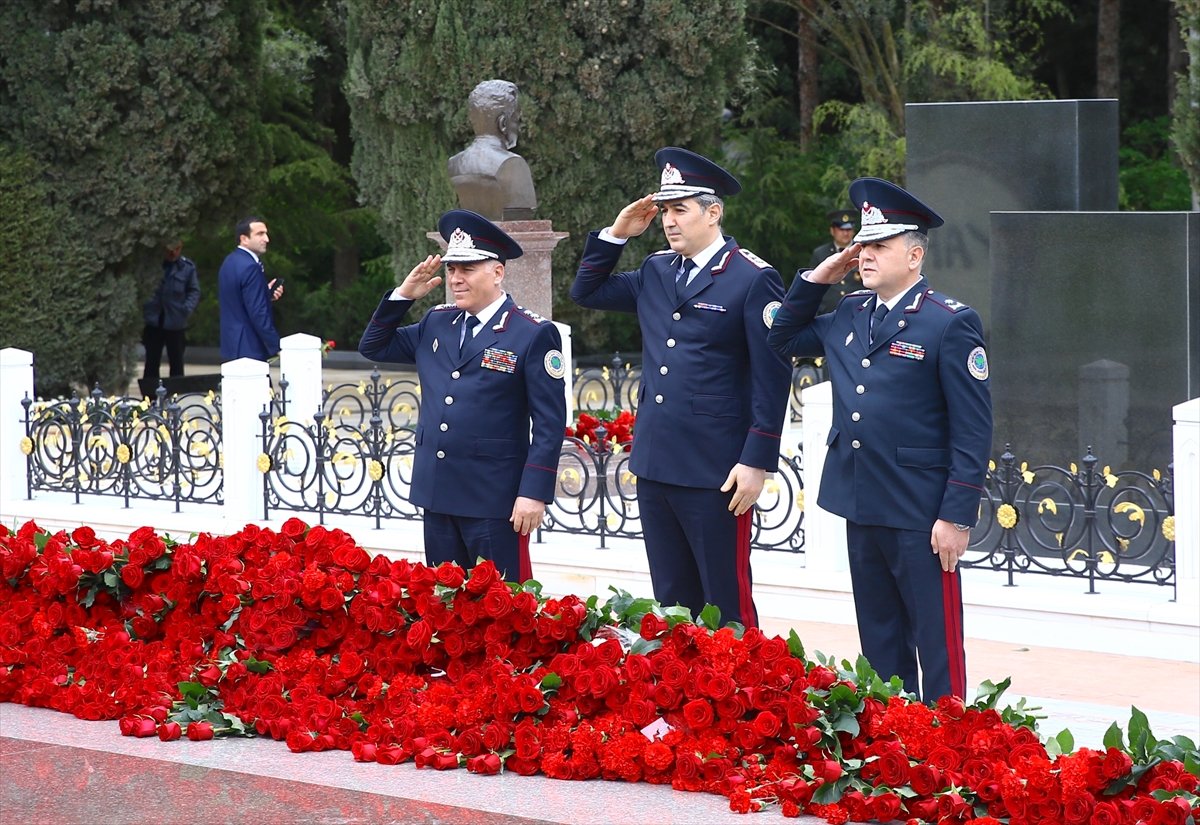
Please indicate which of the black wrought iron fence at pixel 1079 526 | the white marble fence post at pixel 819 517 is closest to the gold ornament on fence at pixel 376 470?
the white marble fence post at pixel 819 517

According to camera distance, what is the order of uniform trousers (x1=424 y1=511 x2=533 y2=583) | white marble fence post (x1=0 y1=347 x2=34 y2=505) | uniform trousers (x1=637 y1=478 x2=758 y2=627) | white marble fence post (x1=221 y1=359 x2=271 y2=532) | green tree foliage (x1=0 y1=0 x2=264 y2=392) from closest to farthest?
uniform trousers (x1=637 y1=478 x2=758 y2=627), uniform trousers (x1=424 y1=511 x2=533 y2=583), white marble fence post (x1=221 y1=359 x2=271 y2=532), white marble fence post (x1=0 y1=347 x2=34 y2=505), green tree foliage (x1=0 y1=0 x2=264 y2=392)

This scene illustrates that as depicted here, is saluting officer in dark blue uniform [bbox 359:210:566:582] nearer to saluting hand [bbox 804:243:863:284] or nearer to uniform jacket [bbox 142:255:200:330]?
saluting hand [bbox 804:243:863:284]

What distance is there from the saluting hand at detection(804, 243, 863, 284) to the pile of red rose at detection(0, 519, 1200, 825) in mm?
989

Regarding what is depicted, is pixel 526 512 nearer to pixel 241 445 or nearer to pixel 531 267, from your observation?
pixel 241 445

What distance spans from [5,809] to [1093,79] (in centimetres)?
2418

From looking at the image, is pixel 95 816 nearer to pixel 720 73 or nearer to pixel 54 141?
pixel 54 141

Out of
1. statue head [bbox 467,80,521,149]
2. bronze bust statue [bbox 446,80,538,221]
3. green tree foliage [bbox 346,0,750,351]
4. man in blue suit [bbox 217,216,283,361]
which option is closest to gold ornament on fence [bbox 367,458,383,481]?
bronze bust statue [bbox 446,80,538,221]

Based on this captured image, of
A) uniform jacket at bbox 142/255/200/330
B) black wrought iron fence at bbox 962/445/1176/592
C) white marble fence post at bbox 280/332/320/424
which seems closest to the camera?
black wrought iron fence at bbox 962/445/1176/592

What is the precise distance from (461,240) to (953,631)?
74.3 inches

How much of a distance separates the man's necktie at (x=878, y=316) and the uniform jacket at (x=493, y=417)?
1.03 m

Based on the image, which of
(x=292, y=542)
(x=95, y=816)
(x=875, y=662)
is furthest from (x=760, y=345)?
(x=95, y=816)

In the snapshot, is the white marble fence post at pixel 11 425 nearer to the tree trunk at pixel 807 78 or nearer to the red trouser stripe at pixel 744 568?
the red trouser stripe at pixel 744 568

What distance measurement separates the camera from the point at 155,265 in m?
16.3

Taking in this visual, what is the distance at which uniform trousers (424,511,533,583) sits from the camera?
5.54 metres
